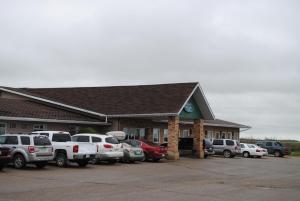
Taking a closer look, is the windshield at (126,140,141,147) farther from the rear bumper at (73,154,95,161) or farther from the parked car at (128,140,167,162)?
the rear bumper at (73,154,95,161)

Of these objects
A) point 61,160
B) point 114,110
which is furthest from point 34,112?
point 61,160

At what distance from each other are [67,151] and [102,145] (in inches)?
126

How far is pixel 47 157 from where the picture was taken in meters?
23.6

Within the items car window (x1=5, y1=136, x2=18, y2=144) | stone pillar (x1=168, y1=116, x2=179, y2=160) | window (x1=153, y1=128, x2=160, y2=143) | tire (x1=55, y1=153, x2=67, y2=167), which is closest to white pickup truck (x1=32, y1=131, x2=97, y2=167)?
tire (x1=55, y1=153, x2=67, y2=167)

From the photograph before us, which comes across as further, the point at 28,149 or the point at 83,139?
the point at 83,139

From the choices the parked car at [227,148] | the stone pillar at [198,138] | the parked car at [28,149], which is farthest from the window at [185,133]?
the parked car at [28,149]

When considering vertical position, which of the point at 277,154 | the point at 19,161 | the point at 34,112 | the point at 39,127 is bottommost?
the point at 19,161

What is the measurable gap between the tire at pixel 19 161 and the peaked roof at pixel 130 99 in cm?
1438

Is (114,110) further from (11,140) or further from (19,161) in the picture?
(19,161)

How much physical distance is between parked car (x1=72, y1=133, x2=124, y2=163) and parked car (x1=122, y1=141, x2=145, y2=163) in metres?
1.63

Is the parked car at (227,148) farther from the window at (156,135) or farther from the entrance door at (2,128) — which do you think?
the entrance door at (2,128)

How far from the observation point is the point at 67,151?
25.2 m

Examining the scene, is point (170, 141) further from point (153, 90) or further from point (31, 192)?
point (31, 192)

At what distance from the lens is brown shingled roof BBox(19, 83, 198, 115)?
1474 inches
